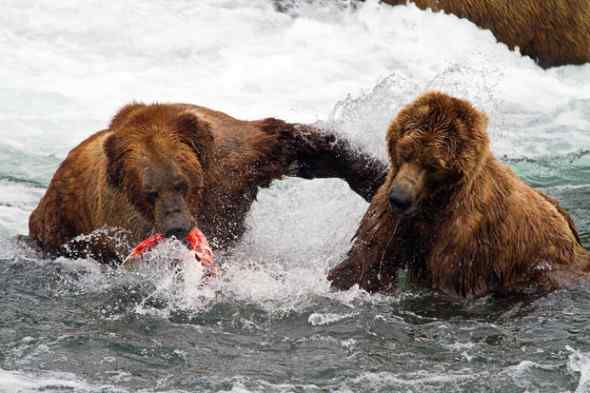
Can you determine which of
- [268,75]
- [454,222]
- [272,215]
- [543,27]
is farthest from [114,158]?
[543,27]

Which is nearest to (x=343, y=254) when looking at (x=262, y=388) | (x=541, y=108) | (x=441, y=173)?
(x=441, y=173)

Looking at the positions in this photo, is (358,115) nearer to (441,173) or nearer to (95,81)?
(441,173)

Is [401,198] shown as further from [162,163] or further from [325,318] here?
[162,163]

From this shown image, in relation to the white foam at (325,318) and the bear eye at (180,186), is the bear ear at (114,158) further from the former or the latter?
the white foam at (325,318)

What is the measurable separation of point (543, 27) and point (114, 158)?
27.8 feet

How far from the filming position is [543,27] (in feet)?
47.3

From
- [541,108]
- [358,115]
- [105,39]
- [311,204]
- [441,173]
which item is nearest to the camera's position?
[441,173]

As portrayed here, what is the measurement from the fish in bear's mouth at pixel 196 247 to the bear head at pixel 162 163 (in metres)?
0.09

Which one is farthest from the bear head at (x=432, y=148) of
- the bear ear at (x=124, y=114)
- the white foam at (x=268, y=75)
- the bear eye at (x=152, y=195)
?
the white foam at (x=268, y=75)

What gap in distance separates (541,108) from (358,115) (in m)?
5.00

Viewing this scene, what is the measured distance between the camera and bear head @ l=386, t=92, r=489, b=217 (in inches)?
261

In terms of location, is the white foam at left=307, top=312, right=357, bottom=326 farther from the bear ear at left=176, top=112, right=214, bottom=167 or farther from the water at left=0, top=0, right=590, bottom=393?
the bear ear at left=176, top=112, right=214, bottom=167

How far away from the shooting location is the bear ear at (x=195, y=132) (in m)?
7.27

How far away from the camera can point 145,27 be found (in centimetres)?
1512
